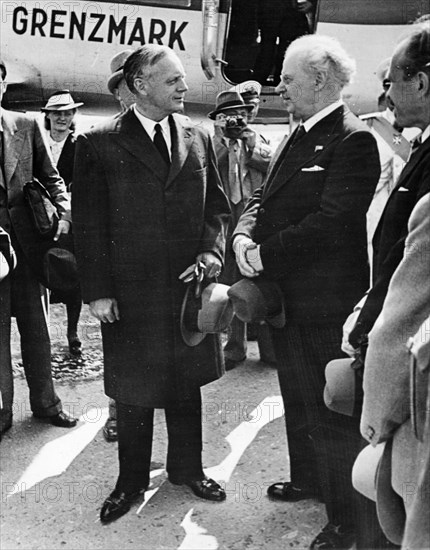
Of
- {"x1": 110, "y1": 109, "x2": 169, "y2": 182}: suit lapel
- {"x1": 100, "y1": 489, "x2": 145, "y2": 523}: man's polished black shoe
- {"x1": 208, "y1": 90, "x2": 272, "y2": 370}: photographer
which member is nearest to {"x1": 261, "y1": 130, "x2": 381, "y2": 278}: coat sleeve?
{"x1": 110, "y1": 109, "x2": 169, "y2": 182}: suit lapel

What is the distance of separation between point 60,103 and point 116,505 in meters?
3.20

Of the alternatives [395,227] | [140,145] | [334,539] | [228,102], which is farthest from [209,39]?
[334,539]

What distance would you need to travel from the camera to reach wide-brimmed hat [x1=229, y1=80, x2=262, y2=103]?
204 inches

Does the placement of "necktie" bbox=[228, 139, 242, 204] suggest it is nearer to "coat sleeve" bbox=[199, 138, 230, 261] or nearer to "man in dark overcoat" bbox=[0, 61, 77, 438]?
"man in dark overcoat" bbox=[0, 61, 77, 438]

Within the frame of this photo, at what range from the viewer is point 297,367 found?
310 centimetres

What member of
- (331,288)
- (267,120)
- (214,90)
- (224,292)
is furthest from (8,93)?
(331,288)

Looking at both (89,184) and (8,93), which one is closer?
(89,184)

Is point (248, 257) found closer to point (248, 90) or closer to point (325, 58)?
point (325, 58)

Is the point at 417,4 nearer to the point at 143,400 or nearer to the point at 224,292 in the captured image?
the point at 224,292

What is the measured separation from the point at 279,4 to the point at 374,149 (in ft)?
10.6

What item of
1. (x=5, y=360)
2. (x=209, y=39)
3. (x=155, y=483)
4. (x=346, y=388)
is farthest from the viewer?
(x=209, y=39)

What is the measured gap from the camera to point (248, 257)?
301 cm

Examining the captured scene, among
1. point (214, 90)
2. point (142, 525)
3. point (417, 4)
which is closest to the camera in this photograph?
point (142, 525)

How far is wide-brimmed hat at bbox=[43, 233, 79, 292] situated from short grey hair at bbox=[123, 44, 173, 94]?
3.47ft
